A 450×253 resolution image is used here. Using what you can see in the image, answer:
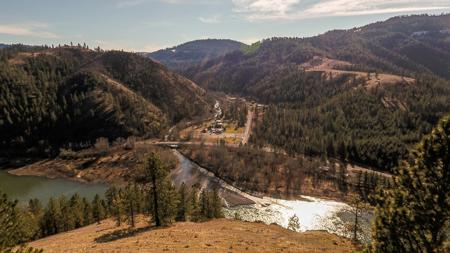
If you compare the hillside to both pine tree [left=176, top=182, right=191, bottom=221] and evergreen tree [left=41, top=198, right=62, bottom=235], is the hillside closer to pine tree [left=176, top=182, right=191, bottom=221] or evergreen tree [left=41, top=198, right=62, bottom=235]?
pine tree [left=176, top=182, right=191, bottom=221]

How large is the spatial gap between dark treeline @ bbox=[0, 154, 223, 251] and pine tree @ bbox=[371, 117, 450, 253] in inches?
2232

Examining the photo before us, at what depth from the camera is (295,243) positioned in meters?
58.1

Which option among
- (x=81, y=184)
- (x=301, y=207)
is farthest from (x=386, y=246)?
(x=81, y=184)

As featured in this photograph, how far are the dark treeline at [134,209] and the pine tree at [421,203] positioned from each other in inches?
2232

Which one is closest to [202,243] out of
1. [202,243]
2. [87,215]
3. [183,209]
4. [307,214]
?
[202,243]

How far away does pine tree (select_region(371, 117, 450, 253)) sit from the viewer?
24.3m

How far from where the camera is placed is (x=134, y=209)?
316 ft

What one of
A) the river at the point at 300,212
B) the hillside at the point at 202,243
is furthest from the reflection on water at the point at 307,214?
the hillside at the point at 202,243

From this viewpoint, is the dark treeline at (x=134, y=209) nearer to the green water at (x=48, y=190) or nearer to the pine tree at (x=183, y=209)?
the pine tree at (x=183, y=209)

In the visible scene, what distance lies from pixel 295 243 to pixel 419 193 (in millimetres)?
36018

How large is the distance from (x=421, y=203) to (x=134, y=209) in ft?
276

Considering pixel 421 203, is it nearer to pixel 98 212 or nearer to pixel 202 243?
pixel 202 243

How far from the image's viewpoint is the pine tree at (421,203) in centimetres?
2434

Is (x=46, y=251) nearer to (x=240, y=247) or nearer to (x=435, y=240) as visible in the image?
(x=240, y=247)
